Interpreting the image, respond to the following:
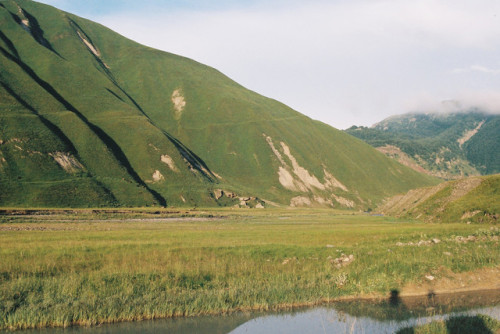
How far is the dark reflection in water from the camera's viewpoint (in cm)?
1741

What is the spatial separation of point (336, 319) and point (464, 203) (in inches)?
2036

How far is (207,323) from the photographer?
18.3m

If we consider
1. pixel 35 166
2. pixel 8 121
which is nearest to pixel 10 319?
Answer: pixel 35 166

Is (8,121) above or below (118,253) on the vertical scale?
above

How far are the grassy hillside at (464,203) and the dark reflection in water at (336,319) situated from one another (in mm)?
35289

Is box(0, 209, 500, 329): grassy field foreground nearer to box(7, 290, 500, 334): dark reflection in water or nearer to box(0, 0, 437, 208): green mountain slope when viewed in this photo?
box(7, 290, 500, 334): dark reflection in water

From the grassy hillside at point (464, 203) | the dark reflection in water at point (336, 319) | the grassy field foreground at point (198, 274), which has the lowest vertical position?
the dark reflection in water at point (336, 319)

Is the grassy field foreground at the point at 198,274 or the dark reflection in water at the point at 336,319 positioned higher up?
the grassy field foreground at the point at 198,274

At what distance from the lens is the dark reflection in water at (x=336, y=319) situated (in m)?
17.4

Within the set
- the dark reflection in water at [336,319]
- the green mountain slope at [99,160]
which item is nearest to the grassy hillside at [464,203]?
the dark reflection in water at [336,319]

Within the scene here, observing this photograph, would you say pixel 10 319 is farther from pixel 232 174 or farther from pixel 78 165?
pixel 232 174

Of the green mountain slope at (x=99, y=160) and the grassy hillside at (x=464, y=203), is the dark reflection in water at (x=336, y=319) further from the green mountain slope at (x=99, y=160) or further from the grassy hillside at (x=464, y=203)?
the green mountain slope at (x=99, y=160)

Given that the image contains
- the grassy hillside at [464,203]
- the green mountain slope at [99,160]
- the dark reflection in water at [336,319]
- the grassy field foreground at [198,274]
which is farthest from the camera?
the green mountain slope at [99,160]

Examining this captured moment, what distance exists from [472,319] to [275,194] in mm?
161279
